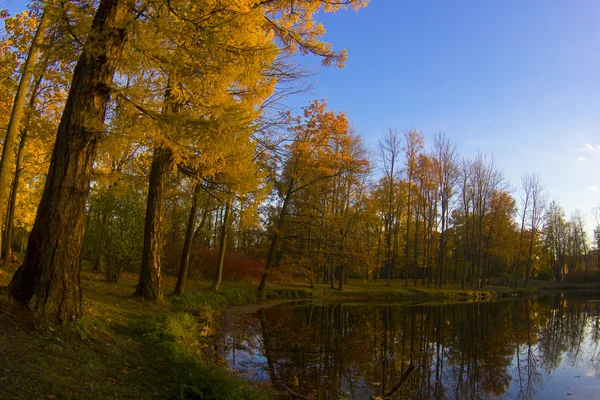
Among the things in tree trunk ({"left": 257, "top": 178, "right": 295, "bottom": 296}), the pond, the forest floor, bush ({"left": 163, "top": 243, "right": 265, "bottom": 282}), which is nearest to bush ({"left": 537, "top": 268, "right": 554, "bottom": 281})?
the pond

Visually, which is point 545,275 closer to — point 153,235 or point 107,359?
point 153,235

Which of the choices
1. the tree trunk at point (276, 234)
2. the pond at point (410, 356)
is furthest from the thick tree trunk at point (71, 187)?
the tree trunk at point (276, 234)

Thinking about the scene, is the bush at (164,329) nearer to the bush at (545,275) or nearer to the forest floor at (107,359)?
the forest floor at (107,359)

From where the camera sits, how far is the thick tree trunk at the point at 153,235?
32.8ft

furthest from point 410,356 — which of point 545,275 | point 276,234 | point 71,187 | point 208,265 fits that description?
point 545,275

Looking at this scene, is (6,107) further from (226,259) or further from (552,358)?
(552,358)

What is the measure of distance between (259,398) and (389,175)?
2871 centimetres

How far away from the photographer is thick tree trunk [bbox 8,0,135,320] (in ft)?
17.7

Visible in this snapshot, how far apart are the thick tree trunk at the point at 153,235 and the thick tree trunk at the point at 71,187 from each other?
4.26 metres

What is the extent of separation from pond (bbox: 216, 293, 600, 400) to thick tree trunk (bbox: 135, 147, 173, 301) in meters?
2.18

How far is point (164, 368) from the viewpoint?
527 cm

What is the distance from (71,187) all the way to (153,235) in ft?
15.4

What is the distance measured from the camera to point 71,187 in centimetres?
556

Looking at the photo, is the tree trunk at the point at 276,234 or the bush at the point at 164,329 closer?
the bush at the point at 164,329
